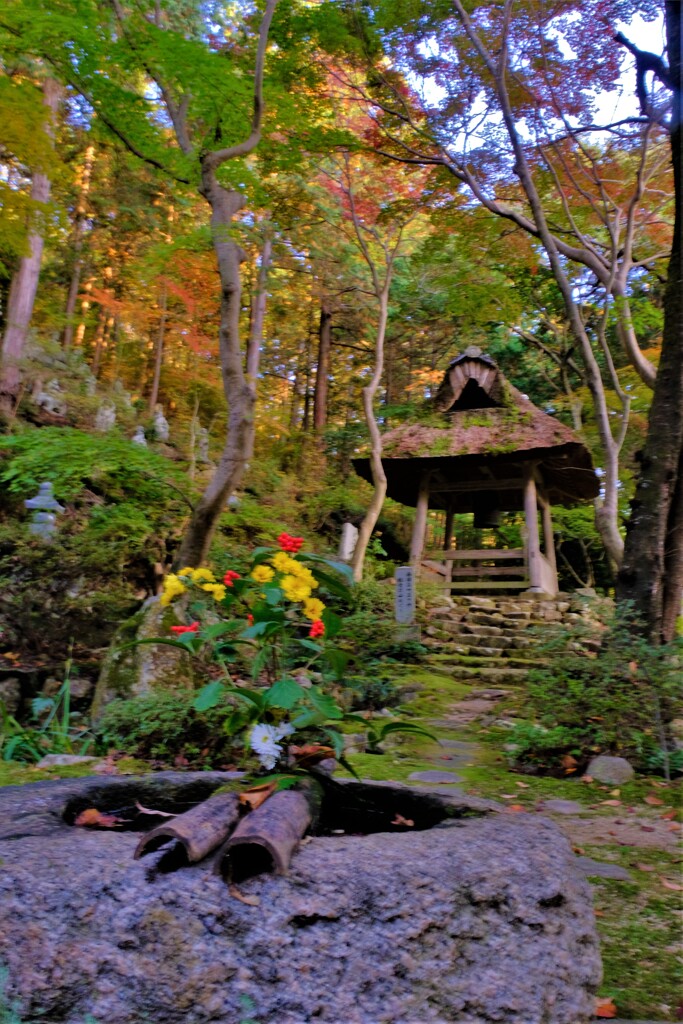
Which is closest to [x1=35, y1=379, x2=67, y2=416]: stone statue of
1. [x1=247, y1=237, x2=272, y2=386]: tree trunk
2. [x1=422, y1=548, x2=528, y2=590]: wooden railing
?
[x1=247, y1=237, x2=272, y2=386]: tree trunk

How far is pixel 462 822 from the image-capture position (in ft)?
5.46

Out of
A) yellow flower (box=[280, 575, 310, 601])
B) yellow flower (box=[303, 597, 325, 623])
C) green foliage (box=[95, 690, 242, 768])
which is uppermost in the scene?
yellow flower (box=[280, 575, 310, 601])

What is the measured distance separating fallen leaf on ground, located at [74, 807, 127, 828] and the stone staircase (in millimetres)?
6556

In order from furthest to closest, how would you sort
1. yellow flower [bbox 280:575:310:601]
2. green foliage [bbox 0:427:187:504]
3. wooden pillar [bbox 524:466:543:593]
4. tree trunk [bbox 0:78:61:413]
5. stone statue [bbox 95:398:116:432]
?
stone statue [bbox 95:398:116:432], wooden pillar [bbox 524:466:543:593], tree trunk [bbox 0:78:61:413], green foliage [bbox 0:427:187:504], yellow flower [bbox 280:575:310:601]

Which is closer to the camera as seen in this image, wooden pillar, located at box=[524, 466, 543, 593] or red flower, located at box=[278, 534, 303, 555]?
red flower, located at box=[278, 534, 303, 555]

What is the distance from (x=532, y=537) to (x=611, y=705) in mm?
6518

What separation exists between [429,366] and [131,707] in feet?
48.1

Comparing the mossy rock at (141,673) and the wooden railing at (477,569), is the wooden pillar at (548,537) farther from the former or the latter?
the mossy rock at (141,673)

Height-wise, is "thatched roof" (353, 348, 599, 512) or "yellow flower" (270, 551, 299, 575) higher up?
"thatched roof" (353, 348, 599, 512)

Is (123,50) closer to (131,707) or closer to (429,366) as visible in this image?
(131,707)

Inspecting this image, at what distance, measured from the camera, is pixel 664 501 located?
552 cm

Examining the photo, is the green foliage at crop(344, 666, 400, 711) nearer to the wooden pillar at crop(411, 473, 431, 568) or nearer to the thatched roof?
the wooden pillar at crop(411, 473, 431, 568)

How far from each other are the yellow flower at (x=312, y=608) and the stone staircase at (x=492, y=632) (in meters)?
6.25

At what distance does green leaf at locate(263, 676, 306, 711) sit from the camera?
1583 mm
